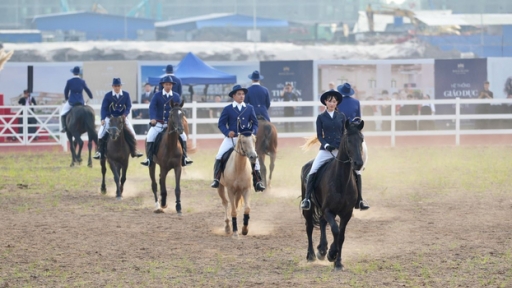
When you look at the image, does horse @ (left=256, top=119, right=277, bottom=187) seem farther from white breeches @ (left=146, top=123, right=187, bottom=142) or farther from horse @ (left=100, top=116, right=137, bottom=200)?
white breeches @ (left=146, top=123, right=187, bottom=142)

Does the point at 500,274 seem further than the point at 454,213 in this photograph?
No

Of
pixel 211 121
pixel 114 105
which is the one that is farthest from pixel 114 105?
pixel 211 121

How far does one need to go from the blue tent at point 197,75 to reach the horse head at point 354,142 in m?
21.7

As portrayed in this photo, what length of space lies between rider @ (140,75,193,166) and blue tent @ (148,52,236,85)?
15.4m

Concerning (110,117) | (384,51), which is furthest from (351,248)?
(384,51)

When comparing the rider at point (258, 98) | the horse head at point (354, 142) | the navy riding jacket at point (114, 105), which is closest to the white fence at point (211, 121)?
the rider at point (258, 98)

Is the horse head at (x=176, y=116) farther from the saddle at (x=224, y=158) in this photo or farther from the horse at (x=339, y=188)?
the horse at (x=339, y=188)

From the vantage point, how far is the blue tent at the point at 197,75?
100 feet

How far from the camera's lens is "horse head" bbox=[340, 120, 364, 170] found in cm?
884

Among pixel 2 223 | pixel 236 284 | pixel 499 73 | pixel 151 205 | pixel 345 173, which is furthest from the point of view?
pixel 499 73

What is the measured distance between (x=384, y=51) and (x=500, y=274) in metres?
35.3

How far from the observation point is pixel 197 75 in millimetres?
30781

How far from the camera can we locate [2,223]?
528 inches

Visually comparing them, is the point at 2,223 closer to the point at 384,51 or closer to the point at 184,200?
the point at 184,200
